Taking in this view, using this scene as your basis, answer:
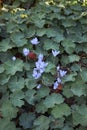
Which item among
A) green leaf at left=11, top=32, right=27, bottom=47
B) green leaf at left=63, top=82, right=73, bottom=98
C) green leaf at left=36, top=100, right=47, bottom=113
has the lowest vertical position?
green leaf at left=36, top=100, right=47, bottom=113

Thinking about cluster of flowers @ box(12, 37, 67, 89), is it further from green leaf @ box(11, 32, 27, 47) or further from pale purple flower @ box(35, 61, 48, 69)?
green leaf @ box(11, 32, 27, 47)

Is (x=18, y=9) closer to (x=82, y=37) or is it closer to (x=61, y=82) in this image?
(x=82, y=37)

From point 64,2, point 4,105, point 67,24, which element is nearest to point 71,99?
point 4,105

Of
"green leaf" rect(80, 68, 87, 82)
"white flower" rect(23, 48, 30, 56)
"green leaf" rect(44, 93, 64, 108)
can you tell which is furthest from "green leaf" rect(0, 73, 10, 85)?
"green leaf" rect(80, 68, 87, 82)

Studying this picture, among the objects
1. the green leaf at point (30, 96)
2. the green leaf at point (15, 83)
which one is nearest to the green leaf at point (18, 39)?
the green leaf at point (15, 83)

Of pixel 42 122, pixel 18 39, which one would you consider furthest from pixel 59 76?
pixel 18 39
